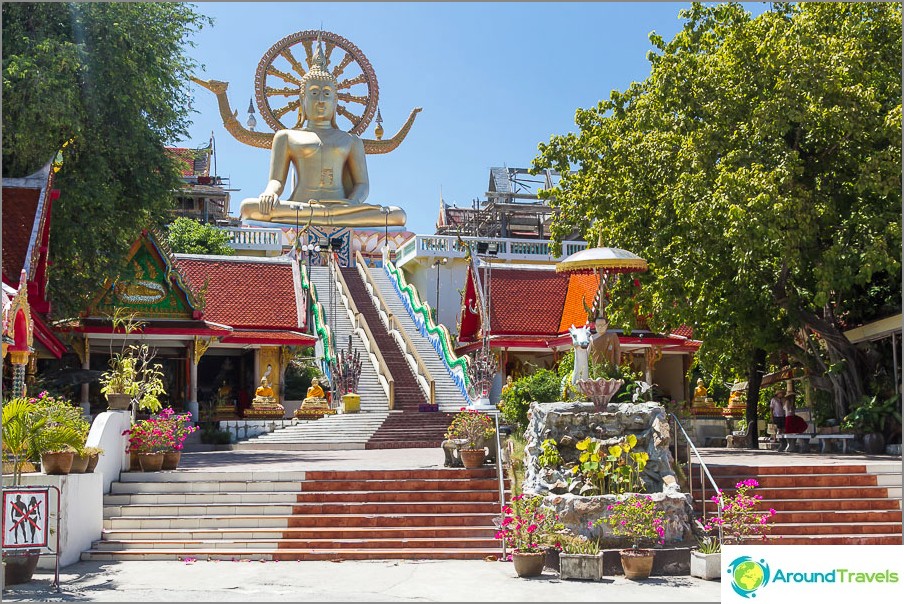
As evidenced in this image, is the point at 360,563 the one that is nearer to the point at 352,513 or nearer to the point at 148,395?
the point at 352,513

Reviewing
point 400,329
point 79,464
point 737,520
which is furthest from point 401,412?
point 737,520

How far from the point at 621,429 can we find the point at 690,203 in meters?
6.70

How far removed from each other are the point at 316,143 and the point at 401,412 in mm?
20122

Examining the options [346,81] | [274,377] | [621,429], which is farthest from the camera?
[346,81]

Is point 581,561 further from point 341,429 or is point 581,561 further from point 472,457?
point 341,429

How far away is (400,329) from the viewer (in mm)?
32406

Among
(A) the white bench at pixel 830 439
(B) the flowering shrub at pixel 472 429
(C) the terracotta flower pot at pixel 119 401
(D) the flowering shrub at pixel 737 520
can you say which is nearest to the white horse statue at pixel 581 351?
(B) the flowering shrub at pixel 472 429

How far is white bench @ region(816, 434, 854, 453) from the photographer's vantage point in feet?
69.1

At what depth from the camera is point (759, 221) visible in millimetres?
19266

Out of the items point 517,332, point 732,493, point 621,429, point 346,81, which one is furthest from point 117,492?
point 346,81

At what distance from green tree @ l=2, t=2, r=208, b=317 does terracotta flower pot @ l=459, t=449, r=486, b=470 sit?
9.93 m

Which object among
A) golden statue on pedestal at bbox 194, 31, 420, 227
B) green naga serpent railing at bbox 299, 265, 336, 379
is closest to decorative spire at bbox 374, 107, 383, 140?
golden statue on pedestal at bbox 194, 31, 420, 227

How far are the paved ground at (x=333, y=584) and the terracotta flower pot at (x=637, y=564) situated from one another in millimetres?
140

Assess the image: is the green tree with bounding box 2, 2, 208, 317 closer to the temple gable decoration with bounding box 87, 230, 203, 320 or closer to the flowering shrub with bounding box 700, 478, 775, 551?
the temple gable decoration with bounding box 87, 230, 203, 320
